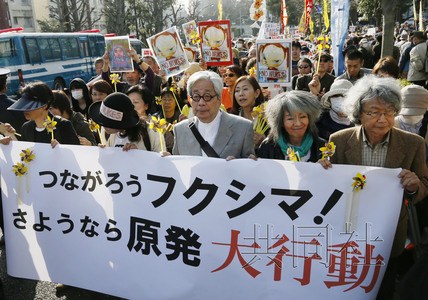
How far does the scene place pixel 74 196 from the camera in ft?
8.73

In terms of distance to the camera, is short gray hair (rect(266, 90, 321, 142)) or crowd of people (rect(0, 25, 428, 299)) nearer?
crowd of people (rect(0, 25, 428, 299))

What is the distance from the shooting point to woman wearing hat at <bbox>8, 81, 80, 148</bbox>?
121 inches

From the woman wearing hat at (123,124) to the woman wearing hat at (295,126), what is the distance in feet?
3.00

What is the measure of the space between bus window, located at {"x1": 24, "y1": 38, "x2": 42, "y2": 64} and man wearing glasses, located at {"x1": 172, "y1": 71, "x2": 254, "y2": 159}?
44.3ft

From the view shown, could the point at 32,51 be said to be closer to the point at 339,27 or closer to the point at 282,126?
the point at 339,27

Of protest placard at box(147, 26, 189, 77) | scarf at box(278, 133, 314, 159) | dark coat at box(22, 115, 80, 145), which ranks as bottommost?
scarf at box(278, 133, 314, 159)

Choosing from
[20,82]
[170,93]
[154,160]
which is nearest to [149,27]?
[20,82]

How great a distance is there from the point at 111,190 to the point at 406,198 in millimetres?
1796

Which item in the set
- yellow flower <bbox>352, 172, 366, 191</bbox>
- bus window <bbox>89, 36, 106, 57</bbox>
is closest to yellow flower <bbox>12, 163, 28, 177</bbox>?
yellow flower <bbox>352, 172, 366, 191</bbox>

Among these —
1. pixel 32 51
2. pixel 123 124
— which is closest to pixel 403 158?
pixel 123 124

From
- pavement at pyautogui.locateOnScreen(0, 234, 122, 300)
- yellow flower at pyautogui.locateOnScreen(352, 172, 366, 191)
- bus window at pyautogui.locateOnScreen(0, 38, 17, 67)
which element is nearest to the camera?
yellow flower at pyautogui.locateOnScreen(352, 172, 366, 191)

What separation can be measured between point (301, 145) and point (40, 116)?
6.73 ft

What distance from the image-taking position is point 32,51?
1439 centimetres

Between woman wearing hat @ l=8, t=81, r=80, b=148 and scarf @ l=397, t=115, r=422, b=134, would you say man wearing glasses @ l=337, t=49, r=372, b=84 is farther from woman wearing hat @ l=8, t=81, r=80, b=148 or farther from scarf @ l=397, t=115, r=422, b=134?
woman wearing hat @ l=8, t=81, r=80, b=148
